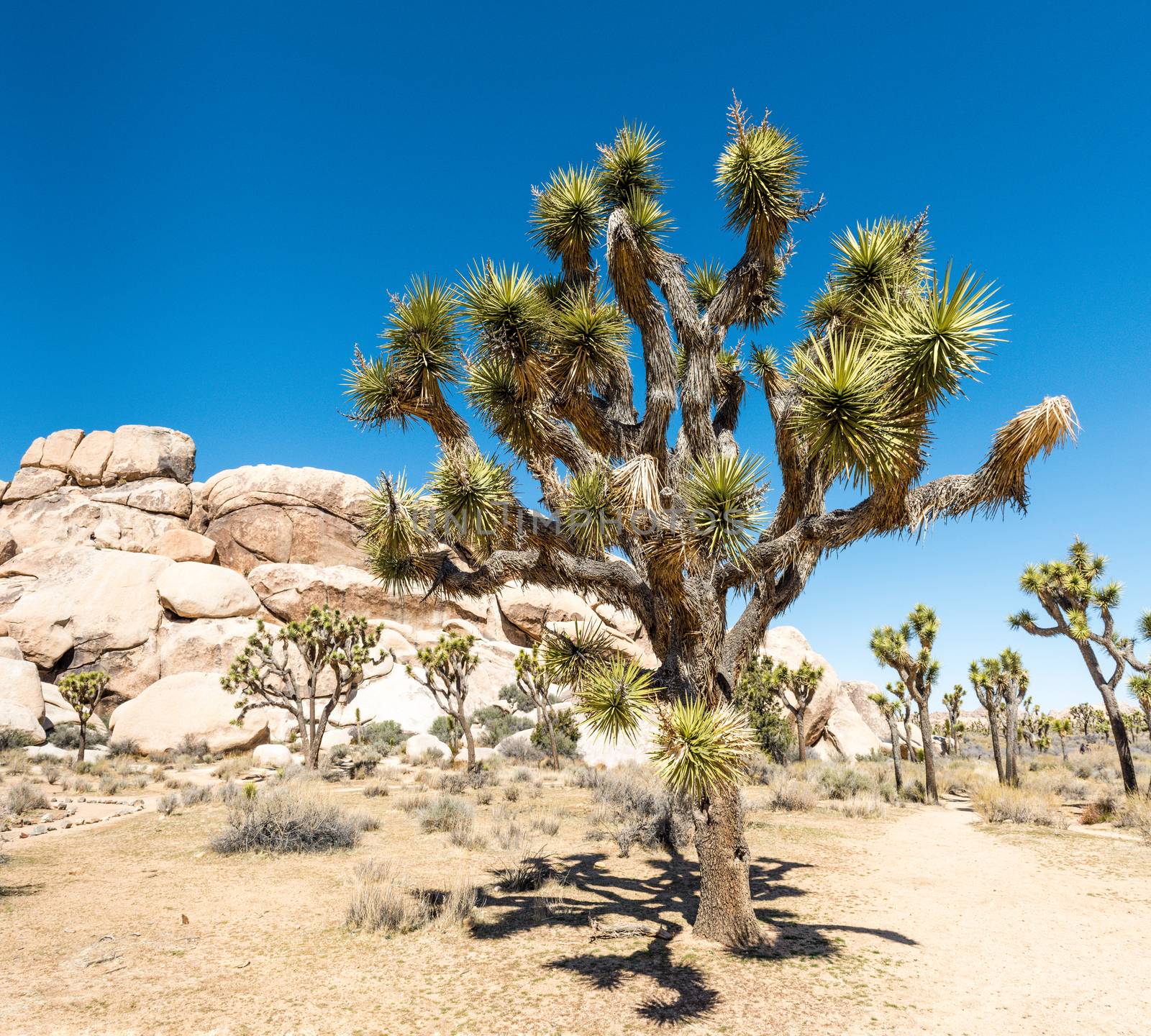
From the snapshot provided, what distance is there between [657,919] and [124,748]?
75.3ft

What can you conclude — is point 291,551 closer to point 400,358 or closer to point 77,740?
point 77,740

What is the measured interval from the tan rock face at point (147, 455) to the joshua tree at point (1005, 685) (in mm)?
42992

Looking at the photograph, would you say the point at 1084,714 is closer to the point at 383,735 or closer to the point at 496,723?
the point at 496,723

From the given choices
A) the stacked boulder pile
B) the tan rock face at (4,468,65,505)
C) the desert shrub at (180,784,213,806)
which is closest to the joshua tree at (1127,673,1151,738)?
the stacked boulder pile

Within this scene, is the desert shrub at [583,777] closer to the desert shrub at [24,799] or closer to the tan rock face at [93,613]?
the desert shrub at [24,799]

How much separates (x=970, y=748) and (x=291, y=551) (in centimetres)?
4188

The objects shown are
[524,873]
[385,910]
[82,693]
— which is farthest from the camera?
[82,693]

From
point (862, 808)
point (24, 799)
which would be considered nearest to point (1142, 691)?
point (862, 808)

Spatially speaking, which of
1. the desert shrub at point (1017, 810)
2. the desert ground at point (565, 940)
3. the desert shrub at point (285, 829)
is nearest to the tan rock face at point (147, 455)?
the desert ground at point (565, 940)

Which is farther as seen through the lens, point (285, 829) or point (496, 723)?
point (496, 723)

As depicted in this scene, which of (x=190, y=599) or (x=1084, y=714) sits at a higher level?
(x=190, y=599)

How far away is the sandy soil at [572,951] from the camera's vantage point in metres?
4.88

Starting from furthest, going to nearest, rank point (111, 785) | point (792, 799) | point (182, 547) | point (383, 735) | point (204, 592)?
point (182, 547) → point (204, 592) → point (383, 735) → point (111, 785) → point (792, 799)

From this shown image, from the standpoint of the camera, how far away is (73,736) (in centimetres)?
2331
